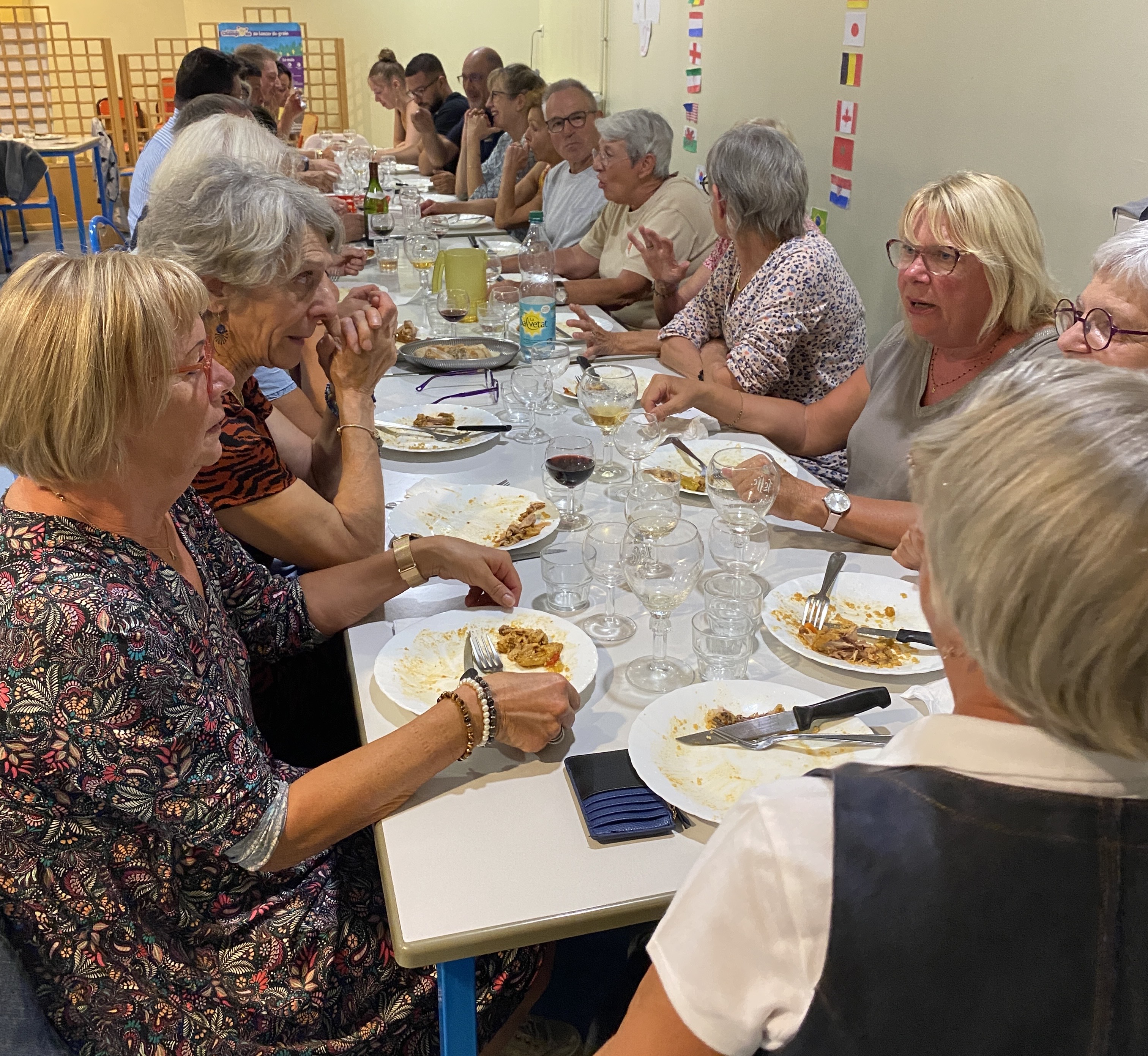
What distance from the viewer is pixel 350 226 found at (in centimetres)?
448

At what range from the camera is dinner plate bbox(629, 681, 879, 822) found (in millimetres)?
1191

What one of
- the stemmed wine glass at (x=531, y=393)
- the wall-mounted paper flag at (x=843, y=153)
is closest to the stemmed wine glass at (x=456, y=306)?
the stemmed wine glass at (x=531, y=393)

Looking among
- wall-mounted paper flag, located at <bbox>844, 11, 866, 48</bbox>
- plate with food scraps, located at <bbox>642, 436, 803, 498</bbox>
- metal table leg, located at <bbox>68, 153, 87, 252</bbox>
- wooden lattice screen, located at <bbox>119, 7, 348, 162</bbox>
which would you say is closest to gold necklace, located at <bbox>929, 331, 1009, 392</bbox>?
plate with food scraps, located at <bbox>642, 436, 803, 498</bbox>

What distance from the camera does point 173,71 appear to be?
33.4 ft

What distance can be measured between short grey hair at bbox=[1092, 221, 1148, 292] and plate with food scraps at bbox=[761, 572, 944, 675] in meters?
0.62

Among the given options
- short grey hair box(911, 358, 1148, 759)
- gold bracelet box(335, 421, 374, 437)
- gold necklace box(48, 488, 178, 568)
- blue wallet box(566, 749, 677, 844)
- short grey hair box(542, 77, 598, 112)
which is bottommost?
blue wallet box(566, 749, 677, 844)

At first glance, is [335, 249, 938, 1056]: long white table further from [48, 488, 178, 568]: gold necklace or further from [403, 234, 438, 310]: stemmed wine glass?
[403, 234, 438, 310]: stemmed wine glass

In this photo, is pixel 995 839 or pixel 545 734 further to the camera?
pixel 545 734

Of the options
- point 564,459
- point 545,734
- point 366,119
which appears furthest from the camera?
point 366,119

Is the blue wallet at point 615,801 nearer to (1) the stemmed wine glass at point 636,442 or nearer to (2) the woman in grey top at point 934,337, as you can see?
(2) the woman in grey top at point 934,337

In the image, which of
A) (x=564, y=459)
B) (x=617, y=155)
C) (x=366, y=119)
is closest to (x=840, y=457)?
(x=564, y=459)

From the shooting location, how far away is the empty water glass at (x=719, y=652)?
1467 mm

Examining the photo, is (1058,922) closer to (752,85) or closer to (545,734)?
(545,734)

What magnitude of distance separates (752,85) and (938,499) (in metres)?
4.69
